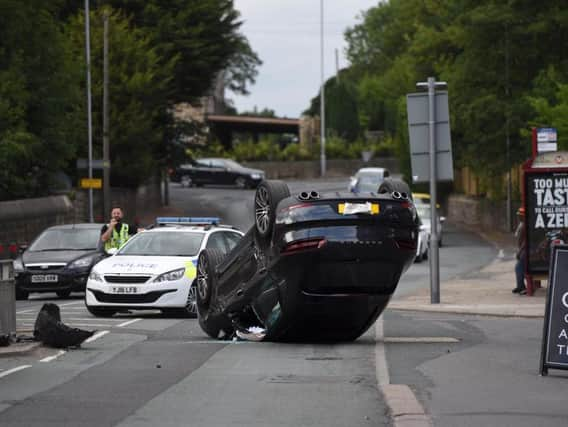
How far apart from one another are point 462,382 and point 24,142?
29733 mm

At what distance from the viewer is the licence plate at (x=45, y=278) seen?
1052 inches

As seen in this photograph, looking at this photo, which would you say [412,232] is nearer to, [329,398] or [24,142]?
[329,398]

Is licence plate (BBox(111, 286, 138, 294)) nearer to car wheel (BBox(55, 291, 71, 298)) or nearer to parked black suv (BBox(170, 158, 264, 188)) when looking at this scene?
car wheel (BBox(55, 291, 71, 298))

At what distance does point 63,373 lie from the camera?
12844 mm

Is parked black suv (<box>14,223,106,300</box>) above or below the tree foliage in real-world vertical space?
below

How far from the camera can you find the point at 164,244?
879 inches

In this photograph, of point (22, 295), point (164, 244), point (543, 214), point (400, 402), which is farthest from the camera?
point (22, 295)

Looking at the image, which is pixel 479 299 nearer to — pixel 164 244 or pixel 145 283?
pixel 164 244

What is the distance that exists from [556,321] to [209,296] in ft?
18.7

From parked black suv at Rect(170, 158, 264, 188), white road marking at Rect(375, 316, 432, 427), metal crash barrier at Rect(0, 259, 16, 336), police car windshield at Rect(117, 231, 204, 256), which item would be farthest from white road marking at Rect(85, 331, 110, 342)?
parked black suv at Rect(170, 158, 264, 188)

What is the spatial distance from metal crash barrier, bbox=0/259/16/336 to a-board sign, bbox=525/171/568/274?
1211 centimetres

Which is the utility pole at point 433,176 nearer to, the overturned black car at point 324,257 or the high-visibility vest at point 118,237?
the high-visibility vest at point 118,237

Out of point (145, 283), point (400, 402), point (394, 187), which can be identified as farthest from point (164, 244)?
point (400, 402)

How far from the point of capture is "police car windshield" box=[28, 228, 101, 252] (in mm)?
28266
